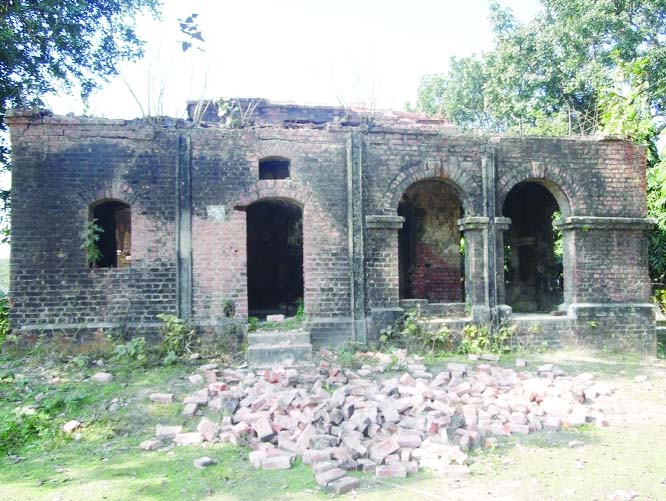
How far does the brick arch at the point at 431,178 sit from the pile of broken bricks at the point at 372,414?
3.36 meters

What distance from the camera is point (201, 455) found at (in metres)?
5.23

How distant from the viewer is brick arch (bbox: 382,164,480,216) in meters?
9.61

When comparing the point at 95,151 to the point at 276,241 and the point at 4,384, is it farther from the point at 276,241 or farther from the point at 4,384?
the point at 276,241

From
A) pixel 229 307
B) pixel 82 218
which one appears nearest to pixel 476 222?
pixel 229 307

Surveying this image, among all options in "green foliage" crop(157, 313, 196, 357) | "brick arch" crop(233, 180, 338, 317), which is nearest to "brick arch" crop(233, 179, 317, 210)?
"brick arch" crop(233, 180, 338, 317)

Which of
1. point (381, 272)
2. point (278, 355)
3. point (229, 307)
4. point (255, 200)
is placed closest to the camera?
point (278, 355)

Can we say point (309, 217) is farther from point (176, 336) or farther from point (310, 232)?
point (176, 336)

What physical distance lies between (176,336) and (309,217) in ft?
10.4

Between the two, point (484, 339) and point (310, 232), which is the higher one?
point (310, 232)

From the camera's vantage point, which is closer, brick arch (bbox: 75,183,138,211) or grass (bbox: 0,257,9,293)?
brick arch (bbox: 75,183,138,211)

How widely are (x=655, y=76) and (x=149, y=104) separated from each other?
1624cm

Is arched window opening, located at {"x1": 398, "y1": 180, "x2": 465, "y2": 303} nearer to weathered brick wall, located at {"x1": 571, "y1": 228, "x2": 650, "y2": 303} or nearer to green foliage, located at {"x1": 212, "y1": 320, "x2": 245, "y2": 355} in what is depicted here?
weathered brick wall, located at {"x1": 571, "y1": 228, "x2": 650, "y2": 303}

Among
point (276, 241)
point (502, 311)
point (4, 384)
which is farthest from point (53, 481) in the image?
point (276, 241)

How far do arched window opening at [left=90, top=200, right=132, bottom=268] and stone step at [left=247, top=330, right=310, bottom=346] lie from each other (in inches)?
158
